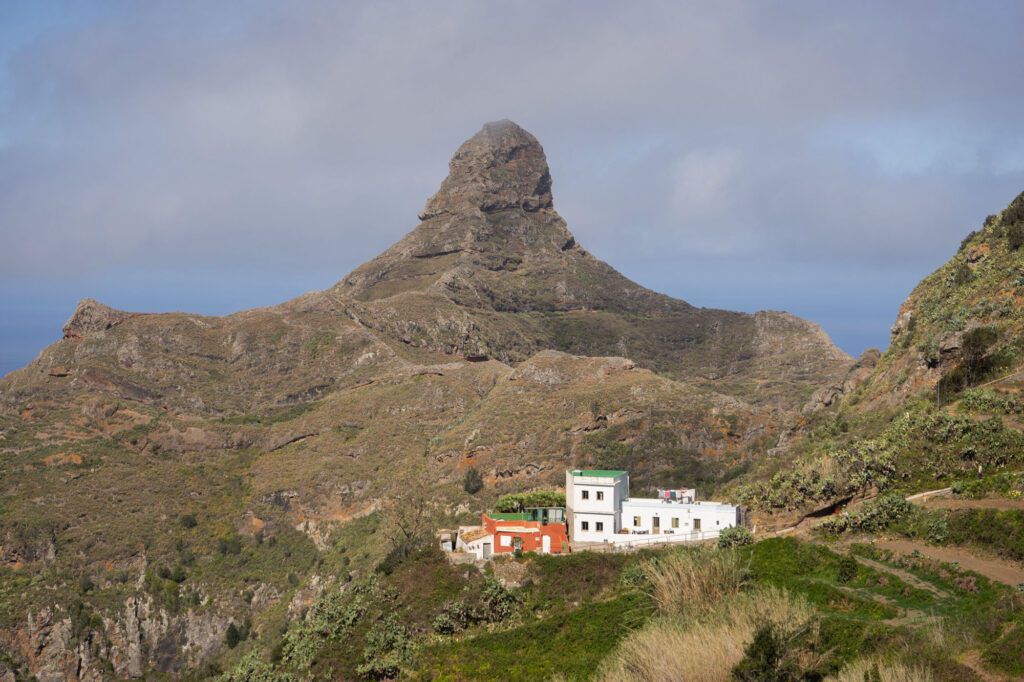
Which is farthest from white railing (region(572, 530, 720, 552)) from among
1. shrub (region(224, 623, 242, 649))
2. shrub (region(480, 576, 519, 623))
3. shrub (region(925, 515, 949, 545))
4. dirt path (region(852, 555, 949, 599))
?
shrub (region(224, 623, 242, 649))

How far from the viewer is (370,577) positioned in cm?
3738

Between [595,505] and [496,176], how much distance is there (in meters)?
139

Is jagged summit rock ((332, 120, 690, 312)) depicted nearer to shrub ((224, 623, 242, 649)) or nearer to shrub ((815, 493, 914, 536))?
shrub ((224, 623, 242, 649))

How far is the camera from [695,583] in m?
20.2

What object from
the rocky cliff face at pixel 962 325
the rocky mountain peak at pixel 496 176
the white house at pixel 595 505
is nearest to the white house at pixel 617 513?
the white house at pixel 595 505

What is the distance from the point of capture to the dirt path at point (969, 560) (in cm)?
2014

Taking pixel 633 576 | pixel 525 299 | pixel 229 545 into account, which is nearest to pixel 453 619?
pixel 633 576

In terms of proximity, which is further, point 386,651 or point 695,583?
point 386,651

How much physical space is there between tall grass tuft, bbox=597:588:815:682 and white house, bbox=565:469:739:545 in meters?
19.0

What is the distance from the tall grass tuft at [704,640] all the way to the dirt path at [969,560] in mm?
6422

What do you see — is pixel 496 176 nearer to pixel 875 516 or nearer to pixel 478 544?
pixel 478 544

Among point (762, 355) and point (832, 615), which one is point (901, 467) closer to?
point (832, 615)

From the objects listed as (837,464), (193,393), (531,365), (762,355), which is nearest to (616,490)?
(837,464)

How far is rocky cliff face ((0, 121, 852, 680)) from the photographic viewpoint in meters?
52.5
